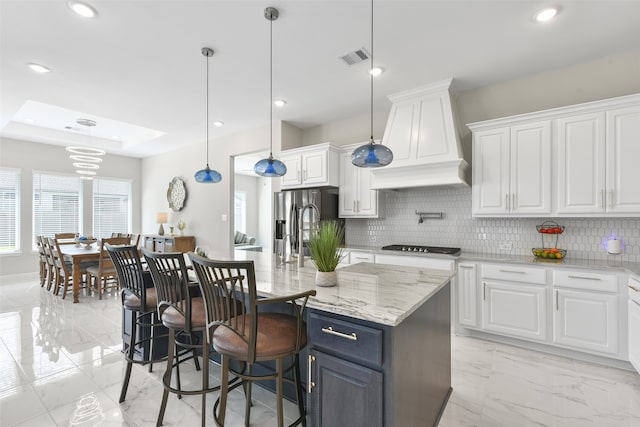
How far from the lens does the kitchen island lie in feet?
4.38

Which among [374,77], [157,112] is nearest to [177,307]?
[374,77]

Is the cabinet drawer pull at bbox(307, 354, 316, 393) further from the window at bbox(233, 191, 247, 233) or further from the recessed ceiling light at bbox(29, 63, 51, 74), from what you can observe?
the window at bbox(233, 191, 247, 233)

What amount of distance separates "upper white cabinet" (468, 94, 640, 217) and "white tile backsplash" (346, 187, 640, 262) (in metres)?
0.34

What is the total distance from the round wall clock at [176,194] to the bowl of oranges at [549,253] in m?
6.35

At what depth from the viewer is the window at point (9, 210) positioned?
6.05 metres

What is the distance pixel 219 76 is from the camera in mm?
3469

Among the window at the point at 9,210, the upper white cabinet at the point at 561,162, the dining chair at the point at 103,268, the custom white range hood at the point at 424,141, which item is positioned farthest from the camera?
the window at the point at 9,210

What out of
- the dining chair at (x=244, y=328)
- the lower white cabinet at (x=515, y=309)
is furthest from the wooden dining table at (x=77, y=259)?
the lower white cabinet at (x=515, y=309)

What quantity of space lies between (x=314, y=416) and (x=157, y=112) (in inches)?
186

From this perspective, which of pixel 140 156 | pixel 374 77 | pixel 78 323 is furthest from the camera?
pixel 140 156

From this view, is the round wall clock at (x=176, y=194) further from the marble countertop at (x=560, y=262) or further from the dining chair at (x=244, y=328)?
the dining chair at (x=244, y=328)

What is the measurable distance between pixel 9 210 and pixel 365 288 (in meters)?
7.93

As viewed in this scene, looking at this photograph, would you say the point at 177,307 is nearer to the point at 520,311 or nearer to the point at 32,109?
the point at 520,311

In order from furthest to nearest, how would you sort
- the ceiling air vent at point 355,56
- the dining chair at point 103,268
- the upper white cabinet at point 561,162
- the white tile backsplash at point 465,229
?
the dining chair at point 103,268 < the white tile backsplash at point 465,229 < the ceiling air vent at point 355,56 < the upper white cabinet at point 561,162
